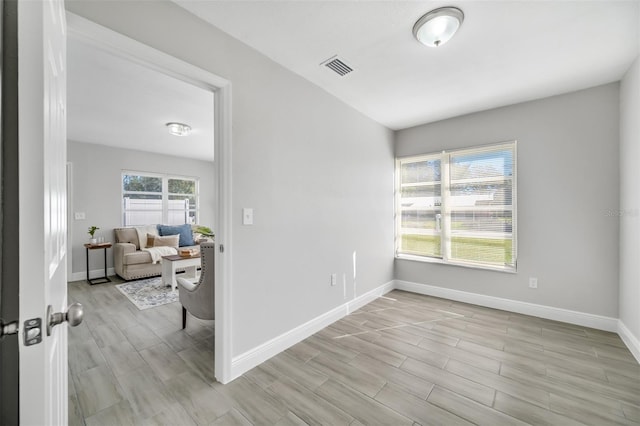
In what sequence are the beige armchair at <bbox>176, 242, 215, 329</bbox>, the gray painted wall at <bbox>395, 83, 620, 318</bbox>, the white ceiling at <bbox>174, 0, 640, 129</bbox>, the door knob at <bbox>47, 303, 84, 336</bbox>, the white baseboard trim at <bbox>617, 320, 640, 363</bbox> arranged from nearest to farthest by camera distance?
the door knob at <bbox>47, 303, 84, 336</bbox>
the white ceiling at <bbox>174, 0, 640, 129</bbox>
the white baseboard trim at <bbox>617, 320, 640, 363</bbox>
the beige armchair at <bbox>176, 242, 215, 329</bbox>
the gray painted wall at <bbox>395, 83, 620, 318</bbox>

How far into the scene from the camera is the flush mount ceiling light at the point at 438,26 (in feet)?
5.67

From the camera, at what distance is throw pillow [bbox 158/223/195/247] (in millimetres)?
5673

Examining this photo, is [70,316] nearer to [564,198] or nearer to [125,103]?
[125,103]

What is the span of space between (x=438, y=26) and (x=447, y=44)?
33cm

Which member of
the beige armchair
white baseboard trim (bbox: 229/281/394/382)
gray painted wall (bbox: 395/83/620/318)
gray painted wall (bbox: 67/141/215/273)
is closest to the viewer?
white baseboard trim (bbox: 229/281/394/382)

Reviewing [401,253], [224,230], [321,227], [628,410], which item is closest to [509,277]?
[401,253]

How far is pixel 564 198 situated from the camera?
2922 millimetres

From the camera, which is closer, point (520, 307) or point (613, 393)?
point (613, 393)

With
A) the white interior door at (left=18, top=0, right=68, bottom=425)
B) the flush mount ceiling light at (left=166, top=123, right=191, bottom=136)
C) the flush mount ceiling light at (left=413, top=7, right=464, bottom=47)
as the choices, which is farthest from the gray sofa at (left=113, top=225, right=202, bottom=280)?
the flush mount ceiling light at (left=413, top=7, right=464, bottom=47)

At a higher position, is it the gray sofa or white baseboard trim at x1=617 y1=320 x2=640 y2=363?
the gray sofa

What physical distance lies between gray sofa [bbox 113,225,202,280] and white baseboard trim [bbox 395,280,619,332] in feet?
14.6

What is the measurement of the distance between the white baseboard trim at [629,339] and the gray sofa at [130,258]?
20.7ft

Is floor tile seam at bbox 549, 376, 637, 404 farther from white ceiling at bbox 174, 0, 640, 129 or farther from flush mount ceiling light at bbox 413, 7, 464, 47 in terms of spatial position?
flush mount ceiling light at bbox 413, 7, 464, 47

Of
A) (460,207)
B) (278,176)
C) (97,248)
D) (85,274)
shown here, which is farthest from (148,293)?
(460,207)
